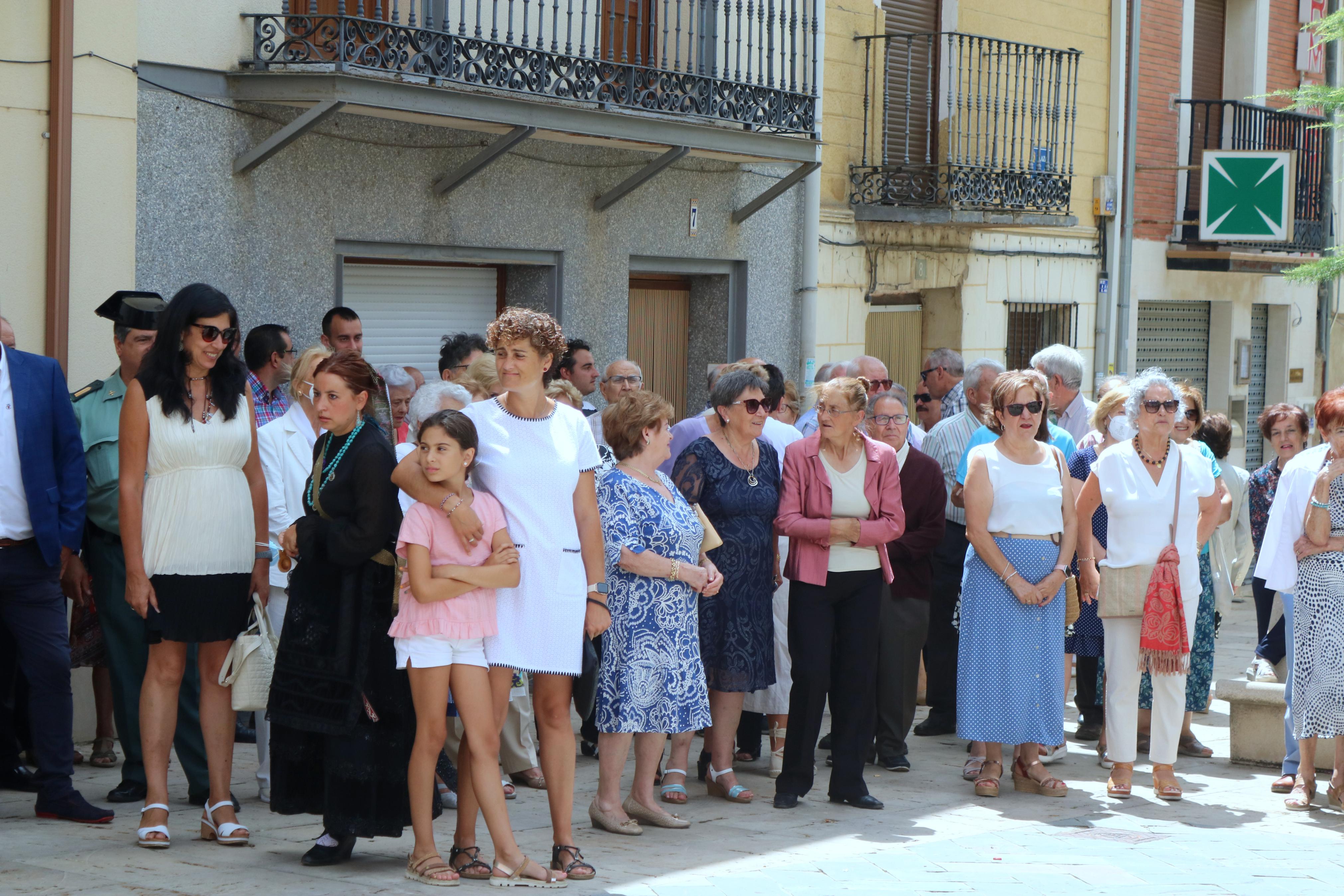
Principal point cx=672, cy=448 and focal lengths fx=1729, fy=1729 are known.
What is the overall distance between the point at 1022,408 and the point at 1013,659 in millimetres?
1108

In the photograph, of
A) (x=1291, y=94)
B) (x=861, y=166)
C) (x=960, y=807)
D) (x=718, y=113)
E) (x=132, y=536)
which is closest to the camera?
(x=132, y=536)

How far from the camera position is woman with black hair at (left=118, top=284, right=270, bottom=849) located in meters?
6.09

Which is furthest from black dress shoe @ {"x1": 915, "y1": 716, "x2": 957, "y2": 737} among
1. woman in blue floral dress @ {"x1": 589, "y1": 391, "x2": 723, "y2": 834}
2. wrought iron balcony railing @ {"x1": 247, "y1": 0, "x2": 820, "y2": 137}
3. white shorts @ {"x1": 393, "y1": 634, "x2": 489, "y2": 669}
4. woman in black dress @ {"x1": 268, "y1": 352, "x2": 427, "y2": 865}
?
wrought iron balcony railing @ {"x1": 247, "y1": 0, "x2": 820, "y2": 137}

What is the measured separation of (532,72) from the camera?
10.2 m

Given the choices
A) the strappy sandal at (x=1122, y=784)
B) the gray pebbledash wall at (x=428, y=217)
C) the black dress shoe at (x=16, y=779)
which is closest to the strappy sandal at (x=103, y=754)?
the black dress shoe at (x=16, y=779)

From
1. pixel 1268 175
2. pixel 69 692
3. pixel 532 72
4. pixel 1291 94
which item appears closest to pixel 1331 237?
pixel 1268 175

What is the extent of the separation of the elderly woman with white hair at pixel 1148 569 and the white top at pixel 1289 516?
36cm

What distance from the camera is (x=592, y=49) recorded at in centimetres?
1153

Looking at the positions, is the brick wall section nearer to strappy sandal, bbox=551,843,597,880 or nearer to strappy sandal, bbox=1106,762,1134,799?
strappy sandal, bbox=1106,762,1134,799

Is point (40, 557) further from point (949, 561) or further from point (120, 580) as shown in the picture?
point (949, 561)

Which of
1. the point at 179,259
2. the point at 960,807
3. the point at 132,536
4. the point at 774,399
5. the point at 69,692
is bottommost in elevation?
the point at 960,807

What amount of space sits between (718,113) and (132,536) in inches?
259

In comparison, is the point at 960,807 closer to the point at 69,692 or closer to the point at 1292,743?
the point at 1292,743

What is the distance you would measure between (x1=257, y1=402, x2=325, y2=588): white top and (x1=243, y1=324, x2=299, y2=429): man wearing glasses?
0.77 metres
